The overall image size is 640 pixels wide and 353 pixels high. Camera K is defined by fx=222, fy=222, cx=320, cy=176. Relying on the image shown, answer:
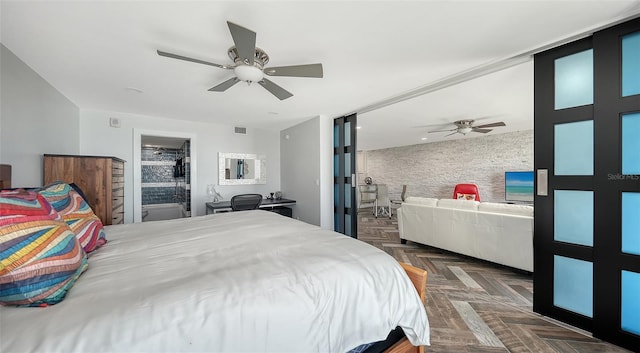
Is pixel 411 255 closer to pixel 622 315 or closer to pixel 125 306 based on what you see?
pixel 622 315

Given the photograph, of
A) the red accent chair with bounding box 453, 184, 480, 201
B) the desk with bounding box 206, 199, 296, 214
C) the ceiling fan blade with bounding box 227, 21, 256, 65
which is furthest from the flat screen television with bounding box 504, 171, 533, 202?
the ceiling fan blade with bounding box 227, 21, 256, 65

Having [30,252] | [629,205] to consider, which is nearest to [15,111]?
[30,252]

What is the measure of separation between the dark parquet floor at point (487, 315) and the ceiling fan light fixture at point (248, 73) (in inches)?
98.4

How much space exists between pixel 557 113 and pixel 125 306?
2.96 meters

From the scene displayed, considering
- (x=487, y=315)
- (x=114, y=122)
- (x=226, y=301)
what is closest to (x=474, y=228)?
(x=487, y=315)

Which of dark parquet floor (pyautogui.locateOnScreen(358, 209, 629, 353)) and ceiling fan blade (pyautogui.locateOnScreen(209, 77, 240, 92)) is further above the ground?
ceiling fan blade (pyautogui.locateOnScreen(209, 77, 240, 92))

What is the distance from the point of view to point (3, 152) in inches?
70.8

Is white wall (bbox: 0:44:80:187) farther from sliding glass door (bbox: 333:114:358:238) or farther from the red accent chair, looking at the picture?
the red accent chair

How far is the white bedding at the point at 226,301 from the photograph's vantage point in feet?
2.18

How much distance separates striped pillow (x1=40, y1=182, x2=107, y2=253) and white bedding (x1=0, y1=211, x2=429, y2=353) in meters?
0.09

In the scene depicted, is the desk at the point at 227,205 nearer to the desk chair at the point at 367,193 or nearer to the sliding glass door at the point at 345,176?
the sliding glass door at the point at 345,176

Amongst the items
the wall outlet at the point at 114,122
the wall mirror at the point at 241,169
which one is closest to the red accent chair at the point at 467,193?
the wall mirror at the point at 241,169

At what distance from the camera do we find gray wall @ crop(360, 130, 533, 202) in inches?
226

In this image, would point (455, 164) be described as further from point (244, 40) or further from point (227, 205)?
point (244, 40)
